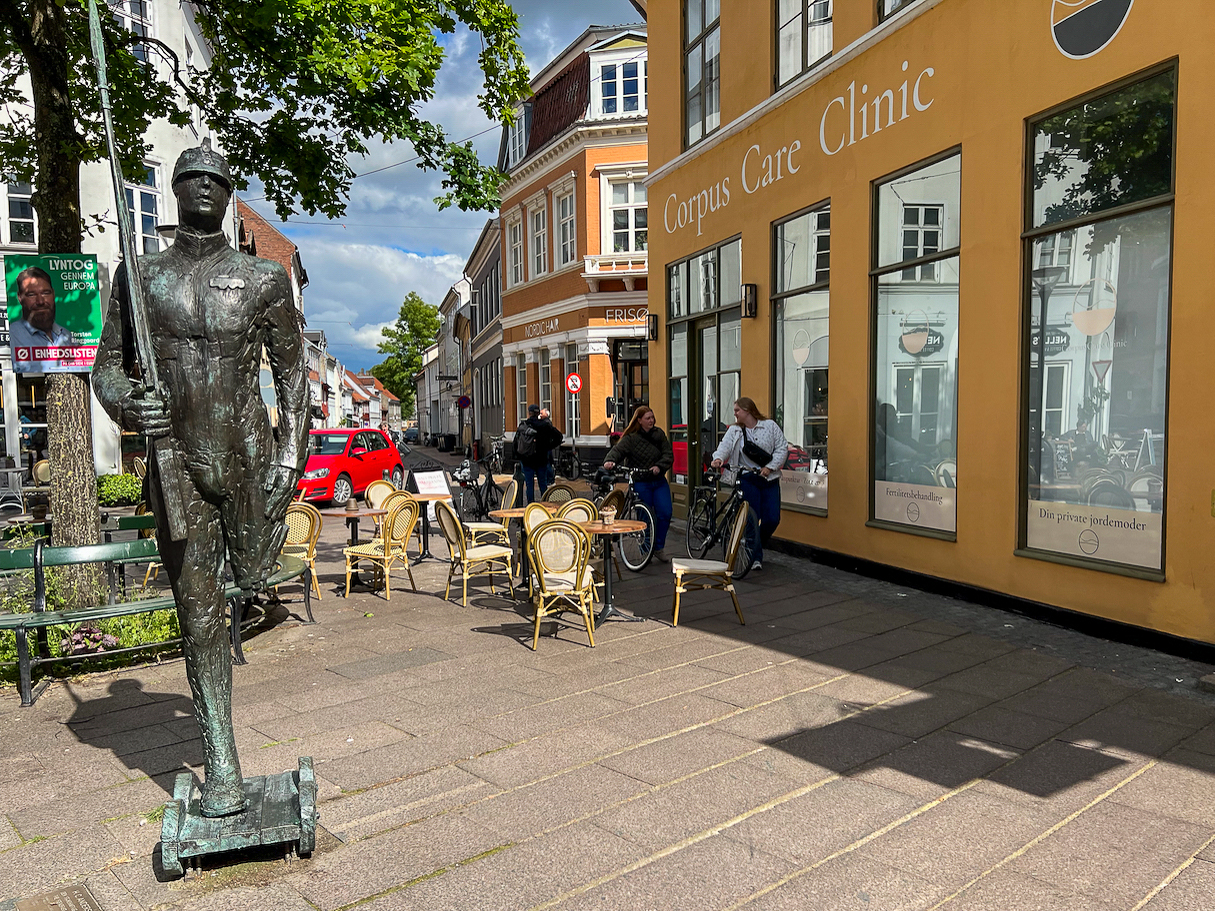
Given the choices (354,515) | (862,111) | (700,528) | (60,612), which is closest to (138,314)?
(60,612)

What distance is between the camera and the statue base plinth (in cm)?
298

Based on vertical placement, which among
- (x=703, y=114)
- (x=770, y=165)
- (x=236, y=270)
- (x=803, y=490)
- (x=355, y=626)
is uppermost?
(x=703, y=114)

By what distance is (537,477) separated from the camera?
1230 cm

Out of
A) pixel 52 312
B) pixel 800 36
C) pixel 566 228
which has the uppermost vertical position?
pixel 566 228

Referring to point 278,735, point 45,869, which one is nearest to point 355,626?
point 278,735

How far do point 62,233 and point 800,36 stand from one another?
749 cm

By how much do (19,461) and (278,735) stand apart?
60.5 feet

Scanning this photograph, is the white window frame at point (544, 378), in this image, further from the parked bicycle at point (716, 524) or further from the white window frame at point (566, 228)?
the parked bicycle at point (716, 524)

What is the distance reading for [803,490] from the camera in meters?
9.77

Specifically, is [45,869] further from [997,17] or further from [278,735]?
[997,17]

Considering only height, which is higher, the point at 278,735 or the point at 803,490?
the point at 803,490

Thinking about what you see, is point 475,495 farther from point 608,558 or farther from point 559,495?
point 608,558

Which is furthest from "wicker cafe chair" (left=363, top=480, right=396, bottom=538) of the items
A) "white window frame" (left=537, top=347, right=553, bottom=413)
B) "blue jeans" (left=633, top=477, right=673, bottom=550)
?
"white window frame" (left=537, top=347, right=553, bottom=413)

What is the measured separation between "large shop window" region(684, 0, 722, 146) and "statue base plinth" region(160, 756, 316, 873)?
10215mm
